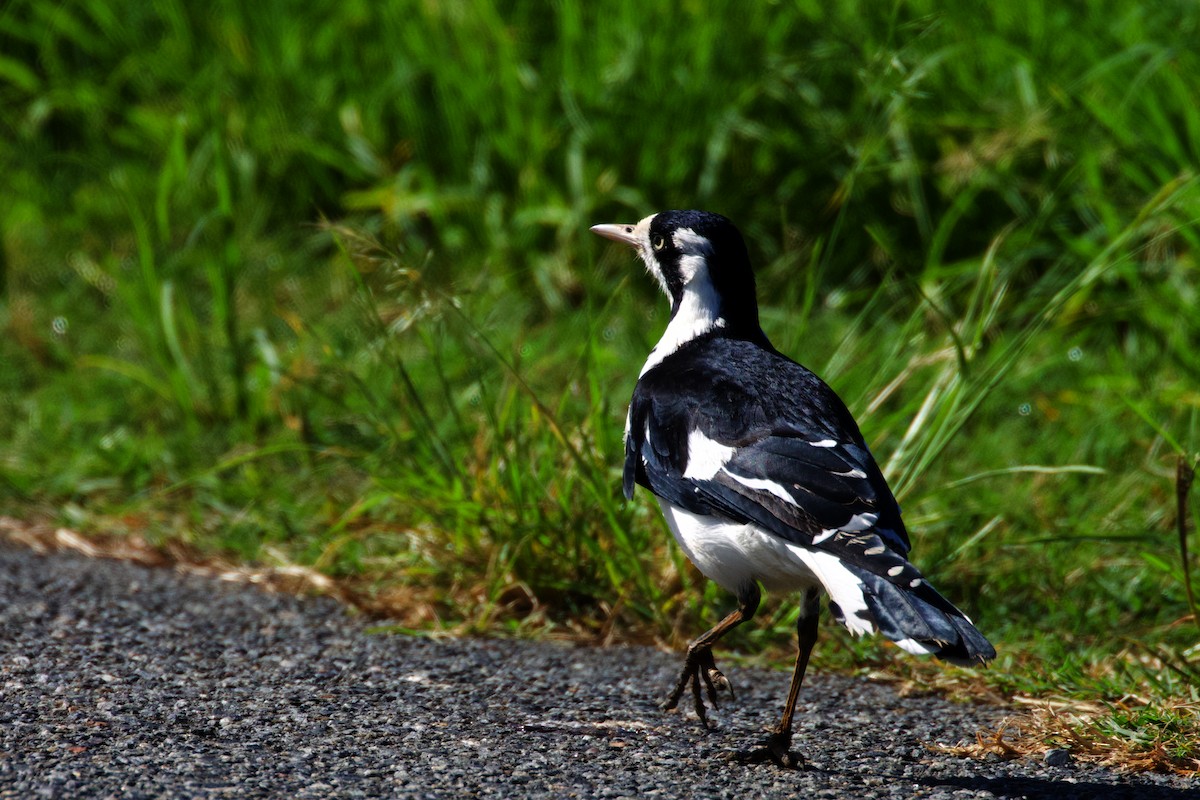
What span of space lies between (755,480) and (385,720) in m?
0.89

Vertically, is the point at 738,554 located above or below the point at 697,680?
above

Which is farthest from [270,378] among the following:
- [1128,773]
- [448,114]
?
[1128,773]

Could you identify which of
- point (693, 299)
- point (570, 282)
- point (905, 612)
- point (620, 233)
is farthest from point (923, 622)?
point (570, 282)

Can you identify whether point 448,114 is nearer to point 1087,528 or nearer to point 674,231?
point 674,231

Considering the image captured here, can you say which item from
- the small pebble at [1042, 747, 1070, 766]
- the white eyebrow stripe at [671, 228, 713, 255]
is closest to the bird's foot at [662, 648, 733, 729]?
the small pebble at [1042, 747, 1070, 766]

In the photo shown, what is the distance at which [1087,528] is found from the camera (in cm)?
421

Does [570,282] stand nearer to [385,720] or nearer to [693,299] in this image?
[693,299]

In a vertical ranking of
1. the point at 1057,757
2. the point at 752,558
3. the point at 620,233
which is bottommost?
the point at 1057,757

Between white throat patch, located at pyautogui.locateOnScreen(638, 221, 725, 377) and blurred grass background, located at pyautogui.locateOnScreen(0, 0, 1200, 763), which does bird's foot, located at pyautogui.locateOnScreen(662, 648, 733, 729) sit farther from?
white throat patch, located at pyautogui.locateOnScreen(638, 221, 725, 377)

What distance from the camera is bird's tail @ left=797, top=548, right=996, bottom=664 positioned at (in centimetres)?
249

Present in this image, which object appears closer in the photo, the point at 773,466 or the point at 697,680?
Answer: the point at 773,466

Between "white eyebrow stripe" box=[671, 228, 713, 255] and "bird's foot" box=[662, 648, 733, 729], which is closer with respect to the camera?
"bird's foot" box=[662, 648, 733, 729]

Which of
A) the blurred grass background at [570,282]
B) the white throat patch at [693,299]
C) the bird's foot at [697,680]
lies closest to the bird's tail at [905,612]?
the bird's foot at [697,680]

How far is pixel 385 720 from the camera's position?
2.94 metres
